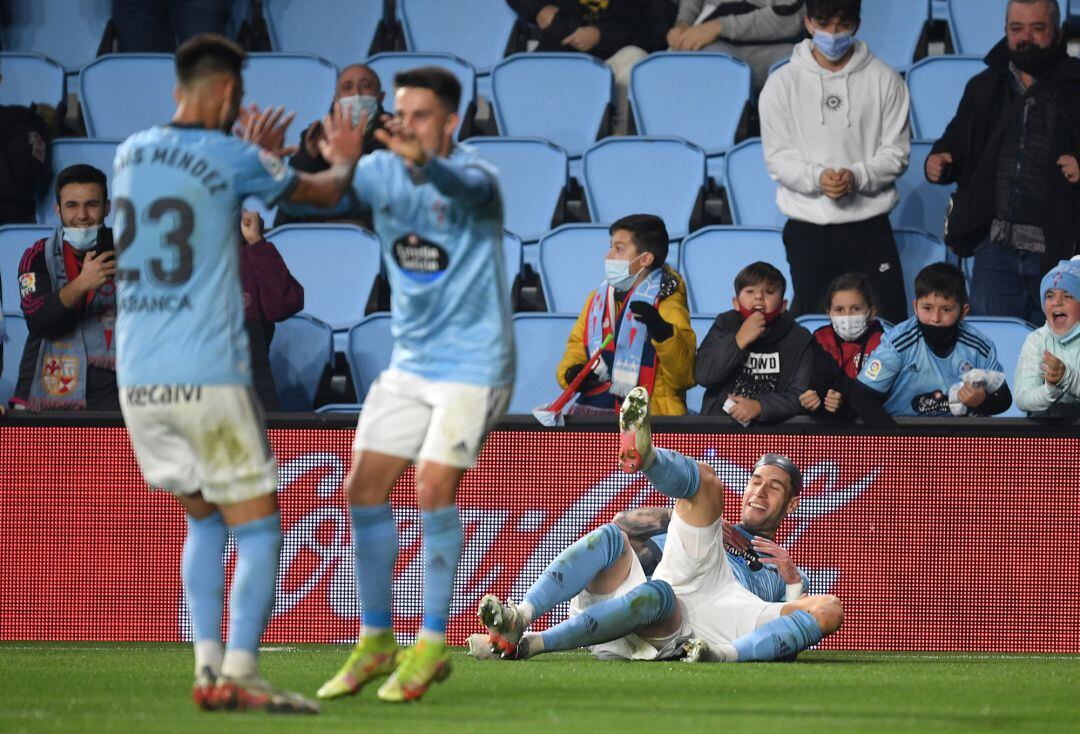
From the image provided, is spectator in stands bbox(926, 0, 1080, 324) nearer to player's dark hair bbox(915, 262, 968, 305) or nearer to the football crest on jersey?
player's dark hair bbox(915, 262, 968, 305)

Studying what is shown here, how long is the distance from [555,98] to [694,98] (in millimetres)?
960

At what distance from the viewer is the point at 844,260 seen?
9836 mm

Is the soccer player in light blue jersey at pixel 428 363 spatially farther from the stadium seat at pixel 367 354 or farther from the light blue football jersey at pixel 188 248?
the stadium seat at pixel 367 354

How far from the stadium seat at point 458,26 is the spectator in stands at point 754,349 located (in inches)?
174

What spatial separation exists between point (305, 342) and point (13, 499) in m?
2.04

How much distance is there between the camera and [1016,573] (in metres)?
7.89

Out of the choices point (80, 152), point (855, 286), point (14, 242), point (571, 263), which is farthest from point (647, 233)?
point (80, 152)

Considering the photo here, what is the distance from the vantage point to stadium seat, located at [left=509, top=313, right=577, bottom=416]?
9508mm

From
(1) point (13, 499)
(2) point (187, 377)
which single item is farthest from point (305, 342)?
(2) point (187, 377)

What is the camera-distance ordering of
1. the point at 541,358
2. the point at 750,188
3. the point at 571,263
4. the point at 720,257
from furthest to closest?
1. the point at 750,188
2. the point at 571,263
3. the point at 720,257
4. the point at 541,358

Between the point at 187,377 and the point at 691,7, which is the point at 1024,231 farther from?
the point at 187,377

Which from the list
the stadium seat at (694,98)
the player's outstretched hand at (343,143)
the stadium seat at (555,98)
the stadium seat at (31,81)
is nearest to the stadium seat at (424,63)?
the stadium seat at (555,98)

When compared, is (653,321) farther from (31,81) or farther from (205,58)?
(31,81)

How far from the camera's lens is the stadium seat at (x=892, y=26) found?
12.0 m
